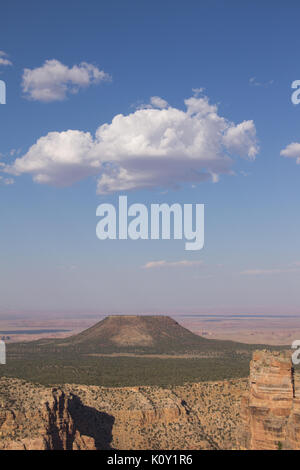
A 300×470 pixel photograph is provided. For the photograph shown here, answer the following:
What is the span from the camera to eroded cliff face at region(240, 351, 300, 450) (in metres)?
44.0

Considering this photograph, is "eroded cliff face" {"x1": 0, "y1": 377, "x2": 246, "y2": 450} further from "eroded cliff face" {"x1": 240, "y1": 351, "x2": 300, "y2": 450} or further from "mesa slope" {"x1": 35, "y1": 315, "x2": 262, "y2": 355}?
"mesa slope" {"x1": 35, "y1": 315, "x2": 262, "y2": 355}

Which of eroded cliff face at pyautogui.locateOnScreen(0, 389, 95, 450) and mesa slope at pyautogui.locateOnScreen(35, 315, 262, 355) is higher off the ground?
eroded cliff face at pyautogui.locateOnScreen(0, 389, 95, 450)

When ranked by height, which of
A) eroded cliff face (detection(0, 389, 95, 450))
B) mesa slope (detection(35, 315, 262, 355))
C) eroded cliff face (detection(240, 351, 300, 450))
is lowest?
mesa slope (detection(35, 315, 262, 355))

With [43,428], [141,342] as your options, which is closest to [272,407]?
[43,428]

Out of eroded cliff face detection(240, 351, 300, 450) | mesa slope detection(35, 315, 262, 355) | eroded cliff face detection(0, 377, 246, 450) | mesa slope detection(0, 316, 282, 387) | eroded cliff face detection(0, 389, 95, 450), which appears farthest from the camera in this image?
mesa slope detection(35, 315, 262, 355)

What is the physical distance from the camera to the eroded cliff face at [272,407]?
44031mm

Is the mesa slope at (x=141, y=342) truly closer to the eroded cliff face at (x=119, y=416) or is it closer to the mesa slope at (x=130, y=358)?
the mesa slope at (x=130, y=358)

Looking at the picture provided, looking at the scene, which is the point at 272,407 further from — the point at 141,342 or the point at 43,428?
the point at 141,342

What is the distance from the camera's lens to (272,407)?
148 feet

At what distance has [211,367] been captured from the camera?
11438 centimetres

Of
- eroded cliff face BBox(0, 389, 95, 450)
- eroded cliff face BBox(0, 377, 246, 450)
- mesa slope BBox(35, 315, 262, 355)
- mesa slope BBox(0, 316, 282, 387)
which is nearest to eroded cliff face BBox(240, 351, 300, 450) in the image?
eroded cliff face BBox(0, 389, 95, 450)

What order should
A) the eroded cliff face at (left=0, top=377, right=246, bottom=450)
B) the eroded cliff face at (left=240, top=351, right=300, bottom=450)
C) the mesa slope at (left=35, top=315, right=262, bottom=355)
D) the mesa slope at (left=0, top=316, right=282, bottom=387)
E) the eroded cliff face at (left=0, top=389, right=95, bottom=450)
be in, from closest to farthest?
1. the eroded cliff face at (left=240, top=351, right=300, bottom=450)
2. the eroded cliff face at (left=0, top=389, right=95, bottom=450)
3. the eroded cliff face at (left=0, top=377, right=246, bottom=450)
4. the mesa slope at (left=0, top=316, right=282, bottom=387)
5. the mesa slope at (left=35, top=315, right=262, bottom=355)
